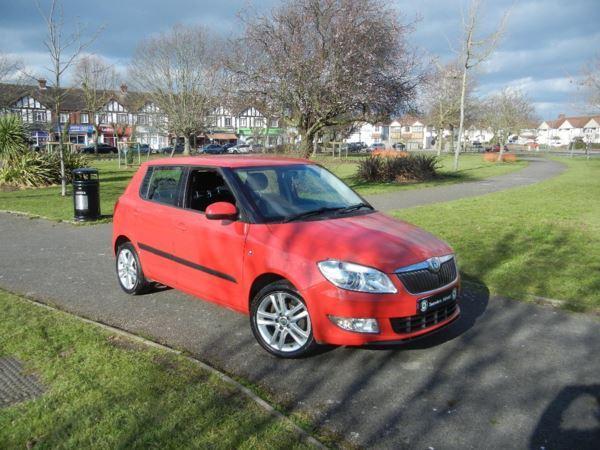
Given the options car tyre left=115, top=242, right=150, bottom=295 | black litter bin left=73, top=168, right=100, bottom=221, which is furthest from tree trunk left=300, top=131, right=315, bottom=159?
car tyre left=115, top=242, right=150, bottom=295

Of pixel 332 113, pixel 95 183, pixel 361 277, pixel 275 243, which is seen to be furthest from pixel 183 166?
pixel 332 113

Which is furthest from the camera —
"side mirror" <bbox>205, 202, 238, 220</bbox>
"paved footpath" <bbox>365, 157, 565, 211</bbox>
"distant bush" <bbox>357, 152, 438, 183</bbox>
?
"distant bush" <bbox>357, 152, 438, 183</bbox>

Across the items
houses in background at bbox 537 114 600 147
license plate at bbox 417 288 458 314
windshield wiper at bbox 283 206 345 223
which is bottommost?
license plate at bbox 417 288 458 314

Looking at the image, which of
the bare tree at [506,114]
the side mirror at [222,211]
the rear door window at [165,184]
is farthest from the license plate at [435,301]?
the bare tree at [506,114]

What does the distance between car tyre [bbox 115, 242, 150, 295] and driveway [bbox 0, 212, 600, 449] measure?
14 centimetres

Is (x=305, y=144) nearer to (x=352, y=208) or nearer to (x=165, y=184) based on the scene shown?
(x=165, y=184)

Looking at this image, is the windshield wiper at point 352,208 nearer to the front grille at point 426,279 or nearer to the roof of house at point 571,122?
the front grille at point 426,279

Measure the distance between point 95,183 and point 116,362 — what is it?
27.9ft

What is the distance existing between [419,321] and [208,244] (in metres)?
2.03

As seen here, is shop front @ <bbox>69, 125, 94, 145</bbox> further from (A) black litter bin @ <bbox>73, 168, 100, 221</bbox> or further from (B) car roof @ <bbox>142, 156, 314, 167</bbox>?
(B) car roof @ <bbox>142, 156, 314, 167</bbox>

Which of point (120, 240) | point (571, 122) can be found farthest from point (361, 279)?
point (571, 122)

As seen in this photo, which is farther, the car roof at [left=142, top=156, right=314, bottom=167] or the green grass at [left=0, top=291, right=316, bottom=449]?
the car roof at [left=142, top=156, right=314, bottom=167]

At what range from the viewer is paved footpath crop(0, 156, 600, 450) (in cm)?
315

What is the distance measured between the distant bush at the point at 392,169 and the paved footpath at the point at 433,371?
51.0ft
